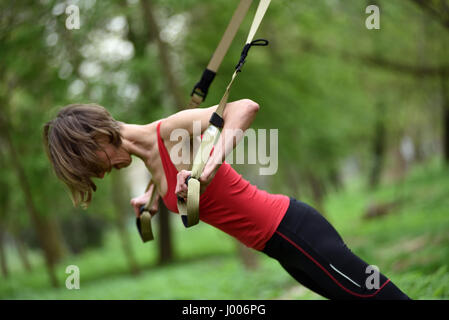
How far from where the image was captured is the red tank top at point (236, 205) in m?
2.67

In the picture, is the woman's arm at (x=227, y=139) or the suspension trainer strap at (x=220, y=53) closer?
the woman's arm at (x=227, y=139)

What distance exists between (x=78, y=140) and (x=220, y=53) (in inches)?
43.9

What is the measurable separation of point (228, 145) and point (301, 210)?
673mm

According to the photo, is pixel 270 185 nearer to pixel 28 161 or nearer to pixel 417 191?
pixel 417 191

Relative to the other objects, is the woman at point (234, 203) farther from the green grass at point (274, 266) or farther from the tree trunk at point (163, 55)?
the tree trunk at point (163, 55)

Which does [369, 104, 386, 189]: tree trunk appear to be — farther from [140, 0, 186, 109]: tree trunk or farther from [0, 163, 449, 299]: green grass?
[140, 0, 186, 109]: tree trunk

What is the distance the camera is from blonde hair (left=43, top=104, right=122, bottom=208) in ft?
8.79

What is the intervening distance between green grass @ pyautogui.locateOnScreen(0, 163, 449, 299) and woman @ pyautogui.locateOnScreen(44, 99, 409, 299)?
70.2 inches

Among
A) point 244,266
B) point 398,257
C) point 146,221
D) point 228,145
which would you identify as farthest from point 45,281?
point 228,145

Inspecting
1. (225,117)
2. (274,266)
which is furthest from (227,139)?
(274,266)

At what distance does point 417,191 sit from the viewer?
18.1 meters

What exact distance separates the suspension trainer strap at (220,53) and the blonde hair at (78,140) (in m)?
0.65

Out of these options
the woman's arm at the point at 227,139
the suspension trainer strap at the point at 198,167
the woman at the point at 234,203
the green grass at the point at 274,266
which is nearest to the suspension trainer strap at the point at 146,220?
the woman at the point at 234,203

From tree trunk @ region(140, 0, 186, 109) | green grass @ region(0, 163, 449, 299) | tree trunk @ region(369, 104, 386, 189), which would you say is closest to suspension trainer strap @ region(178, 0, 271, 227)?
green grass @ region(0, 163, 449, 299)
